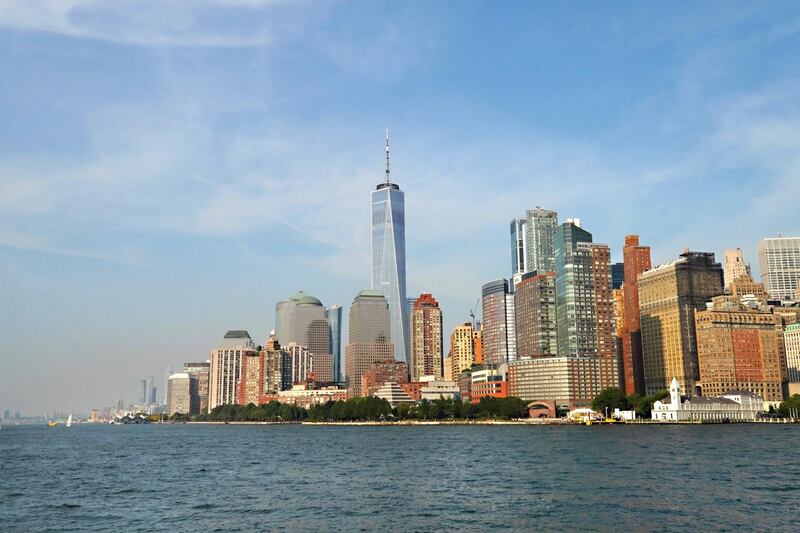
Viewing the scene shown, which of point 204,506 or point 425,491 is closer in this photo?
point 204,506

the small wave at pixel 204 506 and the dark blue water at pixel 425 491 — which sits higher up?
the small wave at pixel 204 506

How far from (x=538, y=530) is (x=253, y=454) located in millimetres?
98362

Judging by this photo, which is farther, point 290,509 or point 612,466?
point 612,466

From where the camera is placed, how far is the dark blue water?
65.8 metres

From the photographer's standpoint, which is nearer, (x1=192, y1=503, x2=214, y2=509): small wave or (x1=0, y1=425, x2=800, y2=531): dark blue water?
(x1=0, y1=425, x2=800, y2=531): dark blue water

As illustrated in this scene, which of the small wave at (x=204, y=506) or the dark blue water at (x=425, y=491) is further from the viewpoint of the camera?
the small wave at (x=204, y=506)

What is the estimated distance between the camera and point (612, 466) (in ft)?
350

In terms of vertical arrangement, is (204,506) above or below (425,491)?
above

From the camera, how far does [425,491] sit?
8469cm

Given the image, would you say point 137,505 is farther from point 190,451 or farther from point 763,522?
point 190,451

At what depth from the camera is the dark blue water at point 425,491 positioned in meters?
65.8

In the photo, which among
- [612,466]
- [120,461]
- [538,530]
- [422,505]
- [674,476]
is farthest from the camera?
[120,461]

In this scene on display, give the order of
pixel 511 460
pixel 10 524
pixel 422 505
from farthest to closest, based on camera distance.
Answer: pixel 511 460, pixel 422 505, pixel 10 524

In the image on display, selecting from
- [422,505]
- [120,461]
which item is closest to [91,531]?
[422,505]
